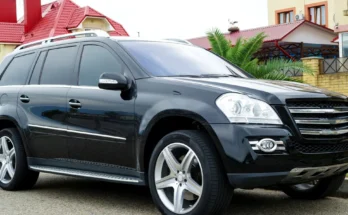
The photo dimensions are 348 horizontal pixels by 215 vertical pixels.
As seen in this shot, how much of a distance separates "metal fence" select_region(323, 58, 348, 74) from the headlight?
17.8 meters

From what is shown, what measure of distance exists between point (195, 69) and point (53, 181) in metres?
3.08

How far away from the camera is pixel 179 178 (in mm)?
5387

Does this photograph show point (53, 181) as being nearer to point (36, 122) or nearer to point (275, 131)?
point (36, 122)

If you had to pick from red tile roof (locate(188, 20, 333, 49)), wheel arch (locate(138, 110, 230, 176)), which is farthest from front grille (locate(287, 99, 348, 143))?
red tile roof (locate(188, 20, 333, 49))

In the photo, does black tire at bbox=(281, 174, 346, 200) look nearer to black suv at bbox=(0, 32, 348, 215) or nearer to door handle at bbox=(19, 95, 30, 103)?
black suv at bbox=(0, 32, 348, 215)

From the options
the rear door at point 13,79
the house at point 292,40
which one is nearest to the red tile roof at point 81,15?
the house at point 292,40

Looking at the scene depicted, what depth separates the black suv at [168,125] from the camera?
5023mm

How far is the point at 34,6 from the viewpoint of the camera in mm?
43625

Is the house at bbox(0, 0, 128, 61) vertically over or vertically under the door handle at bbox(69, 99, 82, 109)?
under

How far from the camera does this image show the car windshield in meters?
6.09

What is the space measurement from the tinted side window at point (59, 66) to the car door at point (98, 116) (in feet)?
0.65

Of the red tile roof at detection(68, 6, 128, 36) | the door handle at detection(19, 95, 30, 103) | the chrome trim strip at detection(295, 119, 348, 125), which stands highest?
the chrome trim strip at detection(295, 119, 348, 125)

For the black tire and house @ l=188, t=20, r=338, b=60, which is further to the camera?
house @ l=188, t=20, r=338, b=60

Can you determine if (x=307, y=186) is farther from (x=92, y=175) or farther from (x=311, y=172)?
(x=92, y=175)
